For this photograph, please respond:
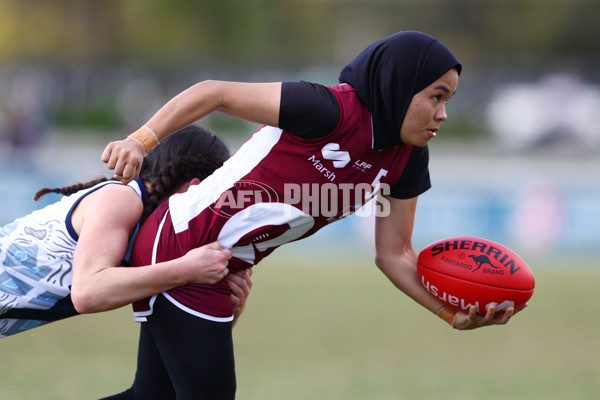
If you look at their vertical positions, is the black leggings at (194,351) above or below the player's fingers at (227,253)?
below

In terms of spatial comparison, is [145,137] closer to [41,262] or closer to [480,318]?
[41,262]

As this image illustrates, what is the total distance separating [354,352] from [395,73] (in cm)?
438

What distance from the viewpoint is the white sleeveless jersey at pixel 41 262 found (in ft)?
12.3

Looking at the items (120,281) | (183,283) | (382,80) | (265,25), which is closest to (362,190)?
(382,80)

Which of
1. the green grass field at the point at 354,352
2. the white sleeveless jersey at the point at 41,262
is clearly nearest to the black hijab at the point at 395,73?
the white sleeveless jersey at the point at 41,262

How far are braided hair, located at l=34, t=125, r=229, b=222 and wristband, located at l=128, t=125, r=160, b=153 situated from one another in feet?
1.84

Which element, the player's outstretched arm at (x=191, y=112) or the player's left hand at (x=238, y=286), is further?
the player's left hand at (x=238, y=286)

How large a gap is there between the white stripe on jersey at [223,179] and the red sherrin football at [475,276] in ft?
3.76

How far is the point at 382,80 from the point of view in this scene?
11.2 ft

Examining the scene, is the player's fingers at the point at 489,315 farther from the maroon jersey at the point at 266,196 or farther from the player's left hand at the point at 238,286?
the player's left hand at the point at 238,286

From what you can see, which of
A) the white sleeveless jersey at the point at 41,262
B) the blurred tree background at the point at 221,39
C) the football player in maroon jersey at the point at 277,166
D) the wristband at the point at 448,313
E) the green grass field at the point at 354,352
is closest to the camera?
the football player in maroon jersey at the point at 277,166

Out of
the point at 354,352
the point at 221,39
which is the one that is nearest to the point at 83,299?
the point at 354,352

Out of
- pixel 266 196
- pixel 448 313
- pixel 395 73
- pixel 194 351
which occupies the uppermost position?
pixel 395 73

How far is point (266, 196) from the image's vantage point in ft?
11.6
